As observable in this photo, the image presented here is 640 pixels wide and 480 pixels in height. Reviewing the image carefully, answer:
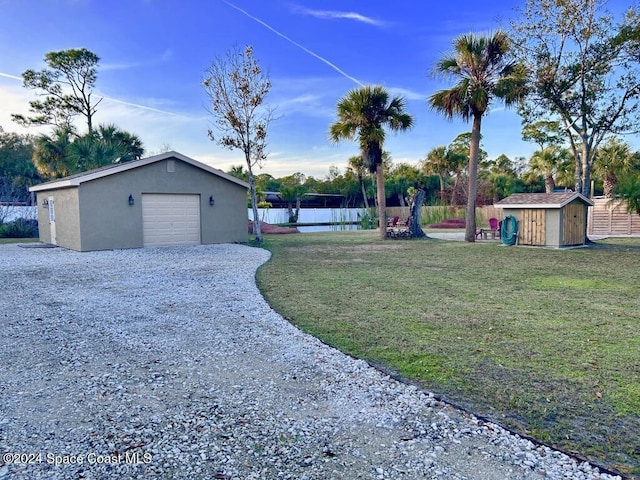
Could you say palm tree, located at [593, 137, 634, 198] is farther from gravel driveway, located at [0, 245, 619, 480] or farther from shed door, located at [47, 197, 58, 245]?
shed door, located at [47, 197, 58, 245]

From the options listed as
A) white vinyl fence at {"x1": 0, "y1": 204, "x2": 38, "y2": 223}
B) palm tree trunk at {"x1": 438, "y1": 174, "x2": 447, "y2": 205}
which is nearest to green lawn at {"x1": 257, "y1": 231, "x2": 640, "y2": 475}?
white vinyl fence at {"x1": 0, "y1": 204, "x2": 38, "y2": 223}

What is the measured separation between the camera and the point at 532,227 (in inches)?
568

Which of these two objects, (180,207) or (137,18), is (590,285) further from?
(137,18)

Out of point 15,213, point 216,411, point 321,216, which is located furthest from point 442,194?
point 216,411

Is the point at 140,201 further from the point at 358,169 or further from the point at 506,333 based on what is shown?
the point at 358,169

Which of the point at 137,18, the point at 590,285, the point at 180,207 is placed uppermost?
the point at 137,18

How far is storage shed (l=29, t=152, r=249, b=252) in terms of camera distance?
12.9 m

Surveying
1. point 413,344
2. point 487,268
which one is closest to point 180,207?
point 487,268

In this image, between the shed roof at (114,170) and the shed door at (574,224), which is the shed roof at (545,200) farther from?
the shed roof at (114,170)

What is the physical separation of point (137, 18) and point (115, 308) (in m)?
10.9

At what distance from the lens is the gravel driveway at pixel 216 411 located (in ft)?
7.22

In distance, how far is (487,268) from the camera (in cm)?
947

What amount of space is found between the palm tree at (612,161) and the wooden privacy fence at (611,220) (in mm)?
1017

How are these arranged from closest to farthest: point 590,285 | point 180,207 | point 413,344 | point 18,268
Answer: point 413,344 < point 590,285 < point 18,268 < point 180,207
